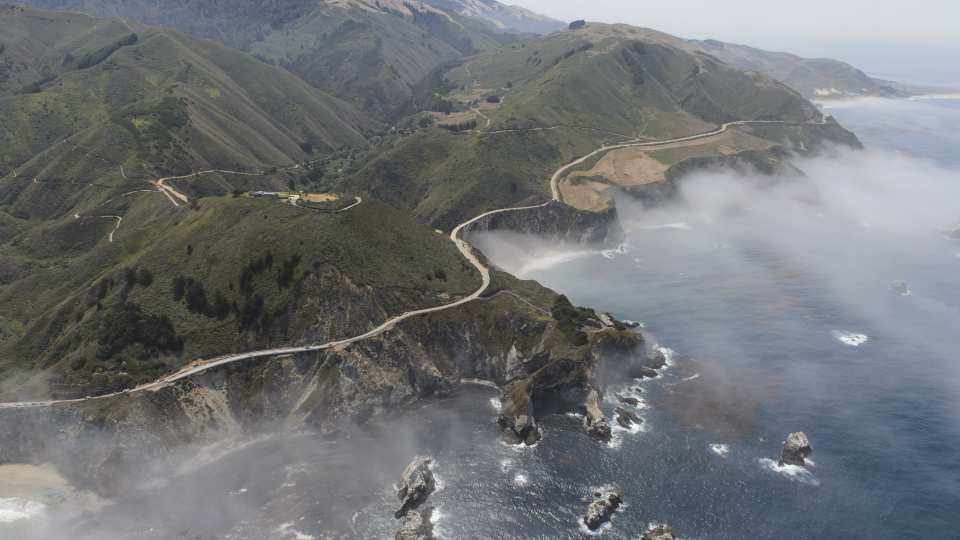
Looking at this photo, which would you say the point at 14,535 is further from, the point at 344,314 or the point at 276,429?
the point at 344,314

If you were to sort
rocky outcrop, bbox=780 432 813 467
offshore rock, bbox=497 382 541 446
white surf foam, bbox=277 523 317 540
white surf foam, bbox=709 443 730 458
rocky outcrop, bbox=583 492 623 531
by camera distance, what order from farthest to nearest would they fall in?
offshore rock, bbox=497 382 541 446 → white surf foam, bbox=709 443 730 458 → rocky outcrop, bbox=780 432 813 467 → white surf foam, bbox=277 523 317 540 → rocky outcrop, bbox=583 492 623 531

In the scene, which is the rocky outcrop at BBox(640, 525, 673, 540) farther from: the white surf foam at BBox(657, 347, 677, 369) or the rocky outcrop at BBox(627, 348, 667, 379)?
the white surf foam at BBox(657, 347, 677, 369)

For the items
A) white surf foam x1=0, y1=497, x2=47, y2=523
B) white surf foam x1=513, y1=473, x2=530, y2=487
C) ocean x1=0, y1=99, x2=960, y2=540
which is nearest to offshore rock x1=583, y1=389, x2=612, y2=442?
ocean x1=0, y1=99, x2=960, y2=540

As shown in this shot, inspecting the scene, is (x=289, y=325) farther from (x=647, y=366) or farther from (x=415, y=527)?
(x=647, y=366)

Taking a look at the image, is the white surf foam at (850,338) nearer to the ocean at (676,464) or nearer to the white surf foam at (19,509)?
the ocean at (676,464)

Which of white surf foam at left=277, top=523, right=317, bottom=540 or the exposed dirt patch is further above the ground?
the exposed dirt patch

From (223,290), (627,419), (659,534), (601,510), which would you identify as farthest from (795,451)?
(223,290)

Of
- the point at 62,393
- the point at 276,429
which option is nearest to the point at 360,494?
the point at 276,429
